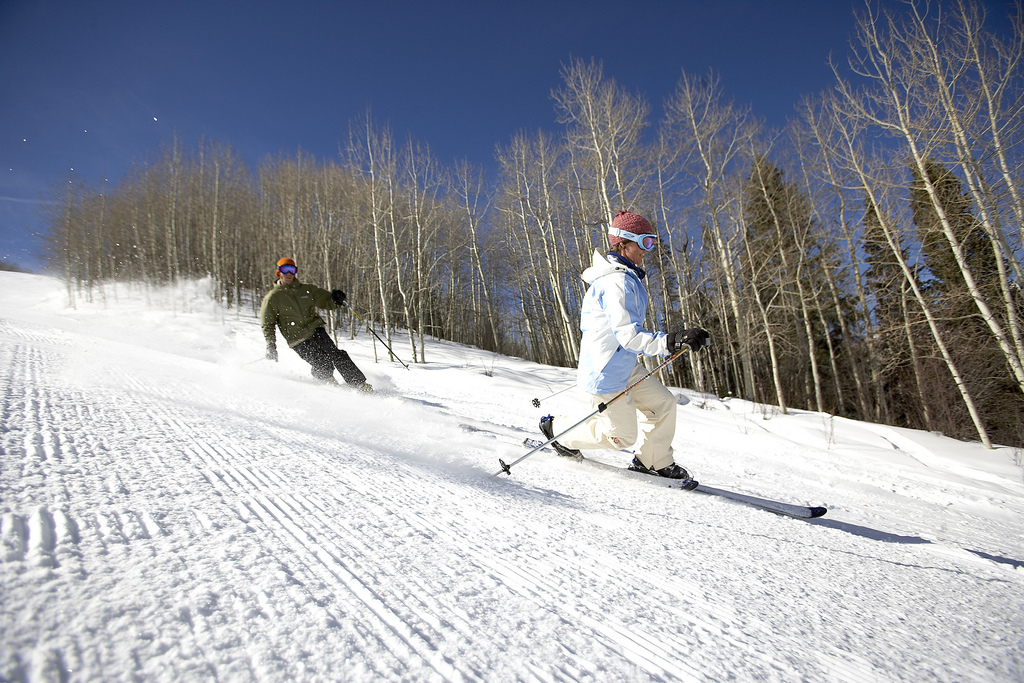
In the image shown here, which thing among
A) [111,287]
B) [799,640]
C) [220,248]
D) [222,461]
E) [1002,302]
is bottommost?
[799,640]

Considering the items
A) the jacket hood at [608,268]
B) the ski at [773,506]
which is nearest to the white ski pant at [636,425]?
the ski at [773,506]

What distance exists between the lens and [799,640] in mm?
1272

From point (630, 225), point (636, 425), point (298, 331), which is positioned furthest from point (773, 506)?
point (298, 331)

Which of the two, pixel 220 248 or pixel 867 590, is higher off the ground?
pixel 220 248

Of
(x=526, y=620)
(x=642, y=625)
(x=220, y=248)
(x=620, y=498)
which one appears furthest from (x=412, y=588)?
(x=220, y=248)

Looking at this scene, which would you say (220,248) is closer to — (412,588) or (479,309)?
(479,309)

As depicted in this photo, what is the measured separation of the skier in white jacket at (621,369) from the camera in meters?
2.88

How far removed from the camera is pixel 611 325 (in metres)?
2.83

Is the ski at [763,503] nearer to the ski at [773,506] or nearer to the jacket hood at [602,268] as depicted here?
the ski at [773,506]

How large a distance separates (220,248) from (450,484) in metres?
29.1

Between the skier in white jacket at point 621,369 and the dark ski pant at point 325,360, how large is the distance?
4033 mm

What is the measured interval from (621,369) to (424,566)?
6.59 feet

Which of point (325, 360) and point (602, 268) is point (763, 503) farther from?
point (325, 360)

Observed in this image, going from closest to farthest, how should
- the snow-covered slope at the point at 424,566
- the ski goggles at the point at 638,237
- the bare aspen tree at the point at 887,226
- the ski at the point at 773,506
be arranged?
the snow-covered slope at the point at 424,566, the ski at the point at 773,506, the ski goggles at the point at 638,237, the bare aspen tree at the point at 887,226
